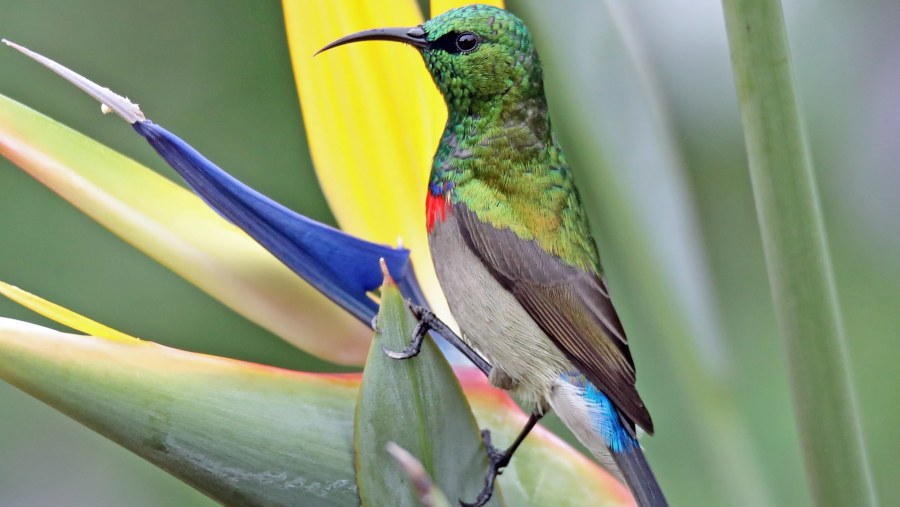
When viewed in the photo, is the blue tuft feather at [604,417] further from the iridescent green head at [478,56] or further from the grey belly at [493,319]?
the iridescent green head at [478,56]

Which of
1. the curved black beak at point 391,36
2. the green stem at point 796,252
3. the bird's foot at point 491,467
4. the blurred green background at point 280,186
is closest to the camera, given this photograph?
the green stem at point 796,252

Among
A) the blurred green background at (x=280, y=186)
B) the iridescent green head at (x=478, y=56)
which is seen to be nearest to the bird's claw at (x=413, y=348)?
the iridescent green head at (x=478, y=56)

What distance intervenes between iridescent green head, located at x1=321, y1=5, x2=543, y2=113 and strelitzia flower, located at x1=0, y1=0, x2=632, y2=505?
0.14 ft

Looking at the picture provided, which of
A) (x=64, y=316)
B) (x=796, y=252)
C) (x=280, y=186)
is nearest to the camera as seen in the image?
(x=796, y=252)

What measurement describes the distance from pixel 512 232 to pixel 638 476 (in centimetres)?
20

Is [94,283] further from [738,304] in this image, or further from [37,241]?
[738,304]

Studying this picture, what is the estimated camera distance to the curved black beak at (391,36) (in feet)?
2.22

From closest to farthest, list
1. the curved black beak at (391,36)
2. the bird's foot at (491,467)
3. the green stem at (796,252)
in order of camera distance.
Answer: the green stem at (796,252)
the bird's foot at (491,467)
the curved black beak at (391,36)

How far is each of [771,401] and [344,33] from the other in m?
0.53

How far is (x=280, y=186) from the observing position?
1.16 m

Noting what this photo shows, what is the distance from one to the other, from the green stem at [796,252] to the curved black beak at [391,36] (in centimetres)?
29

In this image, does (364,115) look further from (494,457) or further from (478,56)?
(494,457)

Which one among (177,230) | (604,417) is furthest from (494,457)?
(177,230)

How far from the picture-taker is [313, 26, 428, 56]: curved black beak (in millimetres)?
676
